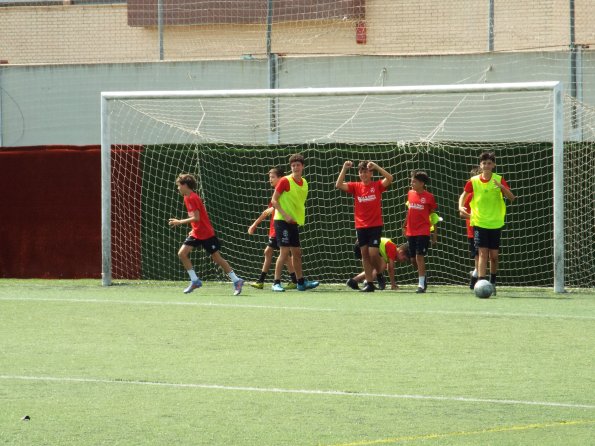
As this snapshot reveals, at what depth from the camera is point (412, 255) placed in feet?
58.4

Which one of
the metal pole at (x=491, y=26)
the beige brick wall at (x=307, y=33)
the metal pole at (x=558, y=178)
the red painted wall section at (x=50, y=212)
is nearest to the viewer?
Answer: the metal pole at (x=558, y=178)

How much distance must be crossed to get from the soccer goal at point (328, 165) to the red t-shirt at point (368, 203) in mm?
1305

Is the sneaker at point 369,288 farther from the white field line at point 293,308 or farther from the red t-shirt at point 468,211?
the white field line at point 293,308

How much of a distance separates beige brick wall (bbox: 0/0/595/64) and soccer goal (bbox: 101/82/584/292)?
1.49 m

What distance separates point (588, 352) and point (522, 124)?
9.36 metres

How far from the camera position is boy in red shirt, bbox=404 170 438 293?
1747 cm

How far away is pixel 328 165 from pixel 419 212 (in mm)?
2458

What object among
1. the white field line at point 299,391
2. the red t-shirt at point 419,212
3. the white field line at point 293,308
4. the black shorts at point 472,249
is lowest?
the white field line at point 293,308

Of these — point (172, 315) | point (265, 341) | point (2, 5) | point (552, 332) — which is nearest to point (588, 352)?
point (552, 332)

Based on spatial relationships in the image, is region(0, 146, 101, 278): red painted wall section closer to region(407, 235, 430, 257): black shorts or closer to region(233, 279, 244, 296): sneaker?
region(233, 279, 244, 296): sneaker

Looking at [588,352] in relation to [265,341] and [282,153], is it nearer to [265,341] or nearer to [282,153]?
[265,341]

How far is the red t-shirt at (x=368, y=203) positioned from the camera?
57.7 feet

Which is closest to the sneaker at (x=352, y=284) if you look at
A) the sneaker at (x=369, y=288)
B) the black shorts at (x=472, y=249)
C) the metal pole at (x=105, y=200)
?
the sneaker at (x=369, y=288)

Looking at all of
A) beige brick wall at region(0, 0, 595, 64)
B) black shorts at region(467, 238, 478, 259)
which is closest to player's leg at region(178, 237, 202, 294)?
black shorts at region(467, 238, 478, 259)
